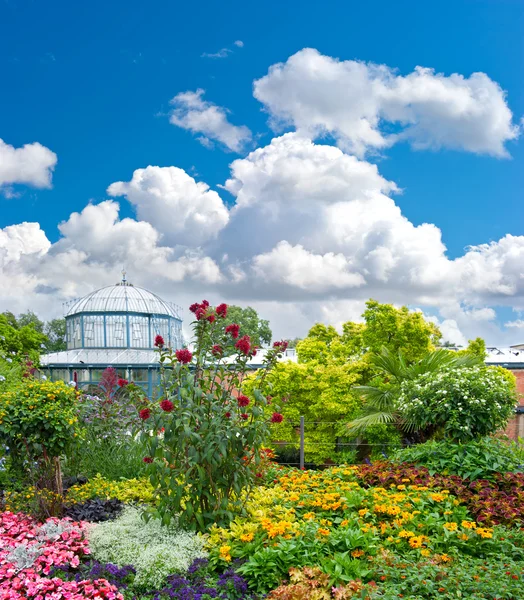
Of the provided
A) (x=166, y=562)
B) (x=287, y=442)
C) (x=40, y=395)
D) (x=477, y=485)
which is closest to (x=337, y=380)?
(x=287, y=442)

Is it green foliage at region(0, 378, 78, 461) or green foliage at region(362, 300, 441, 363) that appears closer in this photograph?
green foliage at region(0, 378, 78, 461)

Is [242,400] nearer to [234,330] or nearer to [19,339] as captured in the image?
[234,330]

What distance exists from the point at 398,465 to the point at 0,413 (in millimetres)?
4329

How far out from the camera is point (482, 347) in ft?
45.3

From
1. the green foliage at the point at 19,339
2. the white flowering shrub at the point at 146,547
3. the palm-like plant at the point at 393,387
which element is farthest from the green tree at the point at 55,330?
the white flowering shrub at the point at 146,547

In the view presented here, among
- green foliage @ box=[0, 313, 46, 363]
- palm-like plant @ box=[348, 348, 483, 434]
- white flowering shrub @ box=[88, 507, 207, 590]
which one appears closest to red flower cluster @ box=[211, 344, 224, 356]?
white flowering shrub @ box=[88, 507, 207, 590]

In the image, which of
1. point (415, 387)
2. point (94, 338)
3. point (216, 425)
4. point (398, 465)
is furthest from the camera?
point (94, 338)

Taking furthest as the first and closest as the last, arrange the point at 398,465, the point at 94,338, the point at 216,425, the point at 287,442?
the point at 94,338
the point at 287,442
the point at 398,465
the point at 216,425

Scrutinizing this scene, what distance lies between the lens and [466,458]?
6492mm

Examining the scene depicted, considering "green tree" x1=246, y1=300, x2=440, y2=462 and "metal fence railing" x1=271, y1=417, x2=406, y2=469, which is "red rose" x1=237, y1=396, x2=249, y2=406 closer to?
"green tree" x1=246, y1=300, x2=440, y2=462

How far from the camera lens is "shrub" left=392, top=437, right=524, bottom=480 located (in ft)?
20.7

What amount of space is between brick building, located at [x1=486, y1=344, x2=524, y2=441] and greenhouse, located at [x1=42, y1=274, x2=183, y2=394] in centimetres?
1192

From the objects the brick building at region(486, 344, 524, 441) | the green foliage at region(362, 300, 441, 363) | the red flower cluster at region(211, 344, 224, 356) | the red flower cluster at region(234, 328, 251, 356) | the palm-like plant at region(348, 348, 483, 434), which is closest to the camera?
the red flower cluster at region(234, 328, 251, 356)

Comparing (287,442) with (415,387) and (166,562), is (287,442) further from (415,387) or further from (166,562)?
(166,562)
